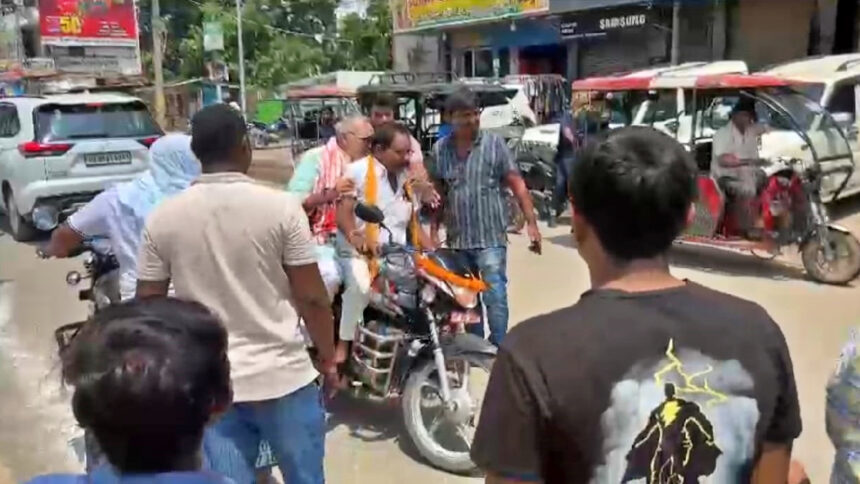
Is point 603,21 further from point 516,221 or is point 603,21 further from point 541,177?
point 516,221

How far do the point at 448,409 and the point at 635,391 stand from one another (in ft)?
8.40

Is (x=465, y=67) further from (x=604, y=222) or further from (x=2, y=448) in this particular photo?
(x=604, y=222)

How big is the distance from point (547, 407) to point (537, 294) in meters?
6.53

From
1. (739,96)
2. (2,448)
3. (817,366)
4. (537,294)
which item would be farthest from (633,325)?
(739,96)

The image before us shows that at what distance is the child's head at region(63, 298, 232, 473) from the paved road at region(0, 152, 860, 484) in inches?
43.1

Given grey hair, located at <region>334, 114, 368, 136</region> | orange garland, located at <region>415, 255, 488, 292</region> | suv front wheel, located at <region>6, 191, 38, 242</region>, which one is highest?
grey hair, located at <region>334, 114, 368, 136</region>

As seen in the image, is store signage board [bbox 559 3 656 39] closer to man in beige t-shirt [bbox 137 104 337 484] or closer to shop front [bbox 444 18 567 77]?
shop front [bbox 444 18 567 77]

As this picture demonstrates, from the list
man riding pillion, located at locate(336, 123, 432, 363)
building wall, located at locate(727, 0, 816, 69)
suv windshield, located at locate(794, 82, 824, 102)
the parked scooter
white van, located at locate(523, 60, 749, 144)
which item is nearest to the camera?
man riding pillion, located at locate(336, 123, 432, 363)

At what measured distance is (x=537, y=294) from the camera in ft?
26.2

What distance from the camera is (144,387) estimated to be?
54.4 inches

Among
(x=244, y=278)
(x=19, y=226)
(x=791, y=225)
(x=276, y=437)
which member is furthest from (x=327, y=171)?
(x=19, y=226)

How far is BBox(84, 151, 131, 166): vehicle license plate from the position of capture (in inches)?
412

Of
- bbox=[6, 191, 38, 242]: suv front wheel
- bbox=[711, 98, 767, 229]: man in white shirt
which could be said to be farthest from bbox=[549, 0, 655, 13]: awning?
bbox=[6, 191, 38, 242]: suv front wheel

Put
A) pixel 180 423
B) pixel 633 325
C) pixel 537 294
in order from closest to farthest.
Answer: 1. pixel 180 423
2. pixel 633 325
3. pixel 537 294
